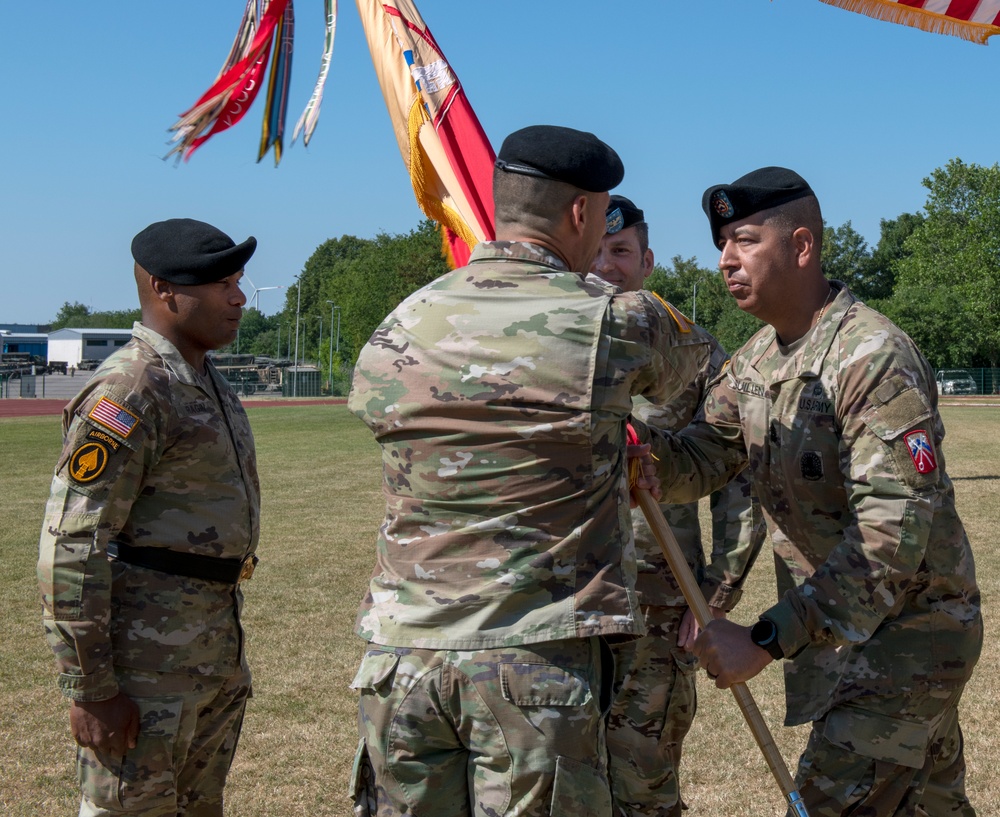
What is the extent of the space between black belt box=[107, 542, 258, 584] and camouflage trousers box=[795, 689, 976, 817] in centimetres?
199

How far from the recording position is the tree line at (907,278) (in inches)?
2709

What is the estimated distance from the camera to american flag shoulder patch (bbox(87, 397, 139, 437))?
134 inches

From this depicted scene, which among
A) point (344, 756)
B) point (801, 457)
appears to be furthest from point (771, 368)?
point (344, 756)

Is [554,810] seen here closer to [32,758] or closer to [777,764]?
[777,764]

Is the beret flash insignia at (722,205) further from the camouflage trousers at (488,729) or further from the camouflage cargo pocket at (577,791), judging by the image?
the camouflage cargo pocket at (577,791)

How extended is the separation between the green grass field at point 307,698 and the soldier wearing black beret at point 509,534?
9.30 feet

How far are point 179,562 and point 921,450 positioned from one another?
91.9 inches

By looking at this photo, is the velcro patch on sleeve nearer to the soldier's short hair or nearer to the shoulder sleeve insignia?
the shoulder sleeve insignia

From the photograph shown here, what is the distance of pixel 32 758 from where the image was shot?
227 inches

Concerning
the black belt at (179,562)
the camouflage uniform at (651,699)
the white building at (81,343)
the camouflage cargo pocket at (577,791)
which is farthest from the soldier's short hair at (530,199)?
the white building at (81,343)

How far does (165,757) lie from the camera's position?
11.4 feet

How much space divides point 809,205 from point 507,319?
1393 millimetres

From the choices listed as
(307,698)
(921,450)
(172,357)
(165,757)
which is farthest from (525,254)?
(307,698)

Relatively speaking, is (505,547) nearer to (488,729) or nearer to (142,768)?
(488,729)
